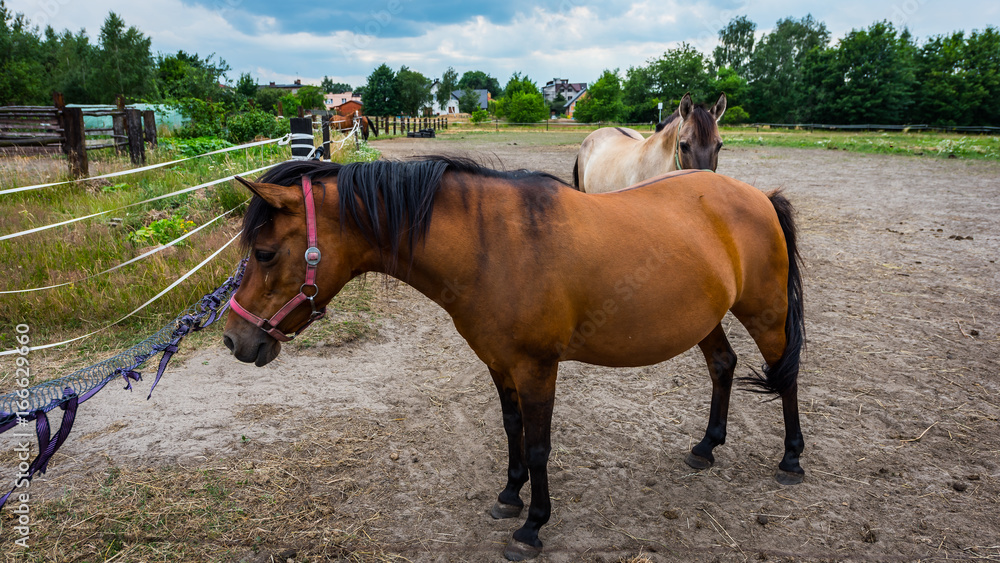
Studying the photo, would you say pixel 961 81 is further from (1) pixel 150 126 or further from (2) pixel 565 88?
(2) pixel 565 88

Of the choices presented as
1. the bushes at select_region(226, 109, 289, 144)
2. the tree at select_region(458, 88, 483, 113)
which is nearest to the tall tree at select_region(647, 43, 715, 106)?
the tree at select_region(458, 88, 483, 113)

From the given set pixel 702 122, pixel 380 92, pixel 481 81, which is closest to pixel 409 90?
pixel 380 92

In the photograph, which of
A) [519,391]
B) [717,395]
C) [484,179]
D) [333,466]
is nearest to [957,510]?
[717,395]

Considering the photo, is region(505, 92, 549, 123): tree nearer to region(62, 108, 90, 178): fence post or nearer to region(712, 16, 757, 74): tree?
region(712, 16, 757, 74): tree

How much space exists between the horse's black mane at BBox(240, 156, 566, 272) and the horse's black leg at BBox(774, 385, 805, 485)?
246 centimetres

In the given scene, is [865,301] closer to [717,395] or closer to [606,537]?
[717,395]

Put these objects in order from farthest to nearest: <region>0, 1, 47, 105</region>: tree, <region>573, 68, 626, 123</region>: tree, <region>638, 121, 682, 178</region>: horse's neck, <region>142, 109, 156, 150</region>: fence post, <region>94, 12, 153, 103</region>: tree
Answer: <region>573, 68, 626, 123</region>: tree → <region>94, 12, 153, 103</region>: tree → <region>0, 1, 47, 105</region>: tree → <region>142, 109, 156, 150</region>: fence post → <region>638, 121, 682, 178</region>: horse's neck

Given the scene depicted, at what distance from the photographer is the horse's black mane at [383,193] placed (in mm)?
2031

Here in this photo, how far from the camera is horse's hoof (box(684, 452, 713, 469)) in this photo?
3080mm

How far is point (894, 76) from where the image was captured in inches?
1519

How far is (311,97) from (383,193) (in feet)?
200

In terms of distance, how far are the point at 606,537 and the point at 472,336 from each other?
127cm

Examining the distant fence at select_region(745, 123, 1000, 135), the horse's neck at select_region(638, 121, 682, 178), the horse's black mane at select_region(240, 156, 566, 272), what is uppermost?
the distant fence at select_region(745, 123, 1000, 135)

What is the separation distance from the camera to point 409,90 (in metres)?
49.6
